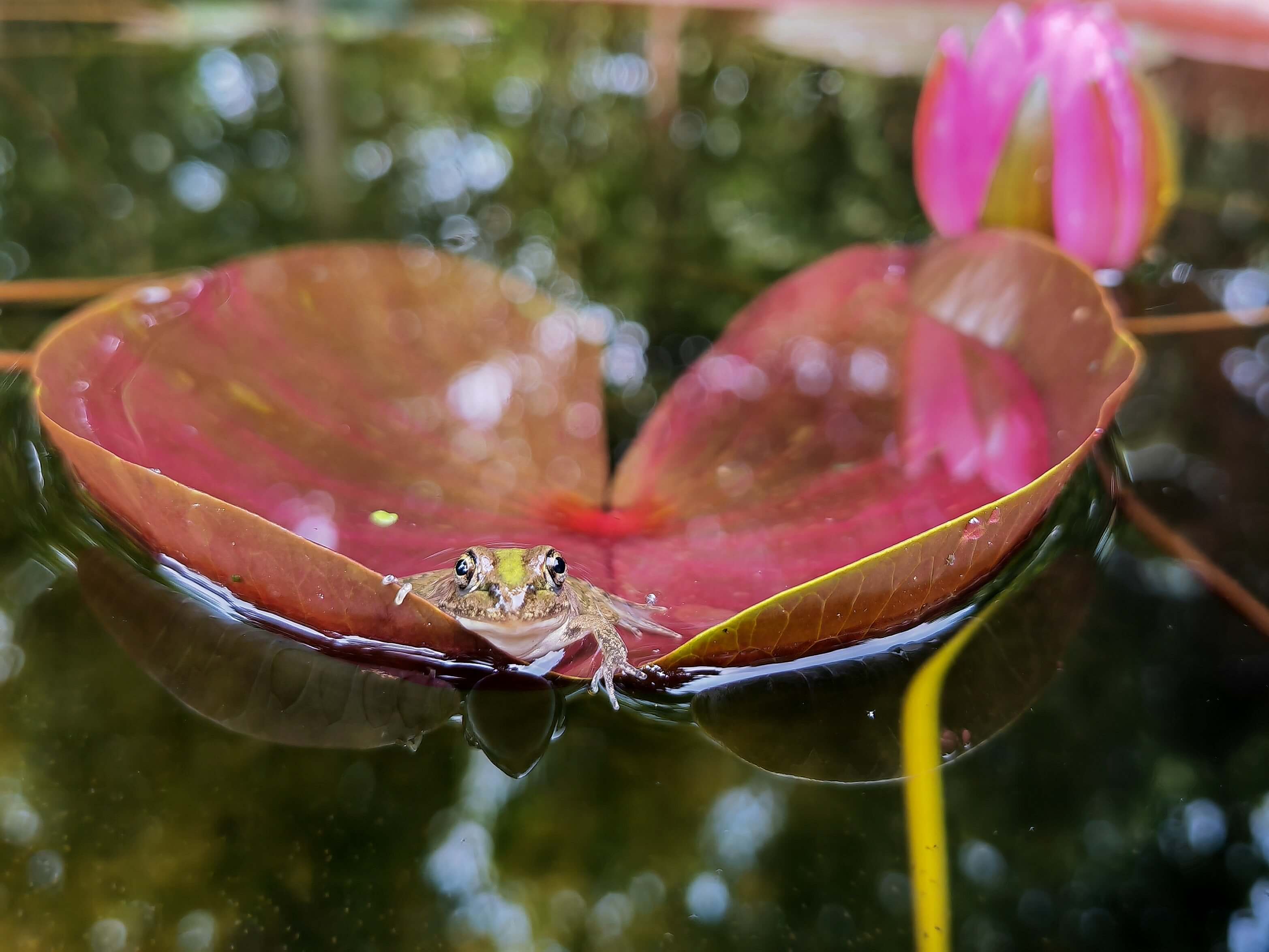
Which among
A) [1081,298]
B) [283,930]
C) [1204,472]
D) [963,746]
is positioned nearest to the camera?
[283,930]

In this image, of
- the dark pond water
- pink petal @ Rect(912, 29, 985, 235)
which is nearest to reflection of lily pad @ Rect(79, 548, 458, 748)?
the dark pond water

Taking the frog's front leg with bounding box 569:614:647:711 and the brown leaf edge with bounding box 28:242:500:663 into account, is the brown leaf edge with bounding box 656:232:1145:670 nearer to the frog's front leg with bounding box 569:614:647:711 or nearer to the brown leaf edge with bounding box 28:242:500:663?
the frog's front leg with bounding box 569:614:647:711

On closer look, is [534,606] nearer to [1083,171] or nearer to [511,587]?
[511,587]

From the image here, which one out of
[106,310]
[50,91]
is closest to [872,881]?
[106,310]

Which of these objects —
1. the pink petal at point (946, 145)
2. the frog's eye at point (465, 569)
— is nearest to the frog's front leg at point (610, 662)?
the frog's eye at point (465, 569)

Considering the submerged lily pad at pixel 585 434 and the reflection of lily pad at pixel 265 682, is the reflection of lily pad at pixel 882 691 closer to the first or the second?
the submerged lily pad at pixel 585 434

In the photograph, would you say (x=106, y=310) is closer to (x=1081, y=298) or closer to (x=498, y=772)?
(x=498, y=772)
